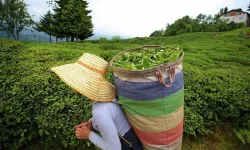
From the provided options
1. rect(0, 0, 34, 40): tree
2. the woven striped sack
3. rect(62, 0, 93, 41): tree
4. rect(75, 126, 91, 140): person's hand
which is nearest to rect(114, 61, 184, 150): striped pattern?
the woven striped sack

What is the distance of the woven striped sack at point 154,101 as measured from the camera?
1467 millimetres

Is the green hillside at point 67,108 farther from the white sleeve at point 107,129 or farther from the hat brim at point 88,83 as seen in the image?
the white sleeve at point 107,129

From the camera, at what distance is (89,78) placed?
1.71m

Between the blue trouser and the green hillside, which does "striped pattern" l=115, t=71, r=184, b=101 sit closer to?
the blue trouser

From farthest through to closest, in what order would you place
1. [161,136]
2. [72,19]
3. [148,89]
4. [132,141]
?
[72,19] < [132,141] < [161,136] < [148,89]

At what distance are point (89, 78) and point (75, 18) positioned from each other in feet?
87.4

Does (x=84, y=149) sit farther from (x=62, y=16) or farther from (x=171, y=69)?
(x=62, y=16)

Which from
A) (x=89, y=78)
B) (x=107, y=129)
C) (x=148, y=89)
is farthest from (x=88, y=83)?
(x=148, y=89)

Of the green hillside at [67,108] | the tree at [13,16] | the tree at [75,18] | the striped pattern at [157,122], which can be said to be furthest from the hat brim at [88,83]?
the tree at [13,16]

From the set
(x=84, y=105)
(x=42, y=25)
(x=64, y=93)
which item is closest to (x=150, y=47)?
(x=84, y=105)

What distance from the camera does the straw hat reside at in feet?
5.44

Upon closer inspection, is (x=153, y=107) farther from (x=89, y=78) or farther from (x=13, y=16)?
(x=13, y=16)

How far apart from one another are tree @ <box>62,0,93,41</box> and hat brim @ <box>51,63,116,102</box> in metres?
26.1

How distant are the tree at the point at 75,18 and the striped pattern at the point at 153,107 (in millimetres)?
26447
